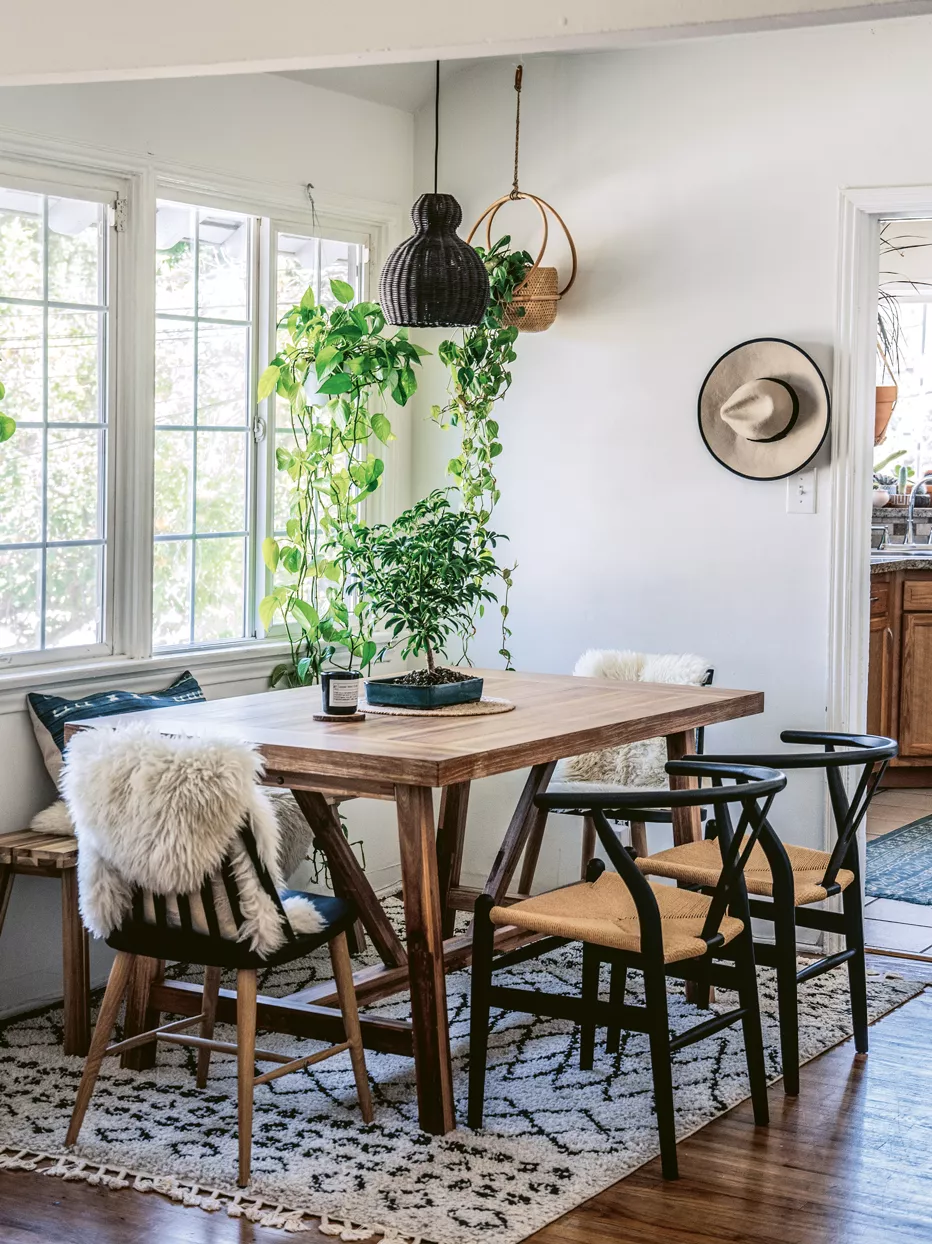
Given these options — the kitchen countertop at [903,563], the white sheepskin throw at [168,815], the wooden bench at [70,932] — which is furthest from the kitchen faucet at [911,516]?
the white sheepskin throw at [168,815]

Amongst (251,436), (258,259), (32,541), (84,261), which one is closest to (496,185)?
(258,259)

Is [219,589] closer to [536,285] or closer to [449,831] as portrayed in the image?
[449,831]

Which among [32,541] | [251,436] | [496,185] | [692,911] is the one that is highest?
[496,185]

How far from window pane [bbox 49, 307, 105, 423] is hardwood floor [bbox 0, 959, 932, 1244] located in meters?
2.04

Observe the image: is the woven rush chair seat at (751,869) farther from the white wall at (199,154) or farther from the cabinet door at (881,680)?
the cabinet door at (881,680)

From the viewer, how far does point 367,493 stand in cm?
488

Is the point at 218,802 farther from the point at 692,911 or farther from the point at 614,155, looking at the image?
the point at 614,155

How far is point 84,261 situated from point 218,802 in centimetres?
197

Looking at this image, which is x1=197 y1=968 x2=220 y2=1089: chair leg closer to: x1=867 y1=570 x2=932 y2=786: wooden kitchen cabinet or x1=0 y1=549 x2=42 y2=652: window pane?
x1=0 y1=549 x2=42 y2=652: window pane

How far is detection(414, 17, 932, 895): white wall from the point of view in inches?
178

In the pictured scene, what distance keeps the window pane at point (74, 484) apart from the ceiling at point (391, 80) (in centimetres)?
142

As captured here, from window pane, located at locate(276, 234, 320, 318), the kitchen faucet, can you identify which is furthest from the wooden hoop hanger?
the kitchen faucet

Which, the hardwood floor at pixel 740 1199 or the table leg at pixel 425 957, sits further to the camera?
the table leg at pixel 425 957

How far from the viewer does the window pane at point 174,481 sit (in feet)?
14.7
